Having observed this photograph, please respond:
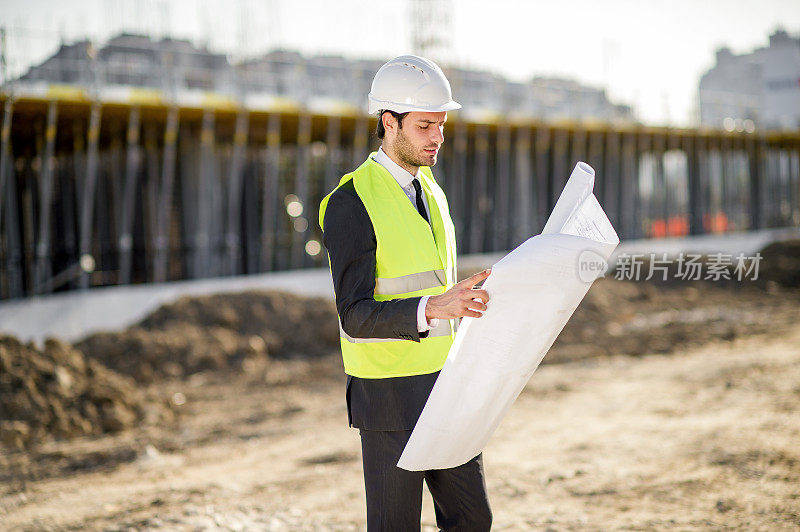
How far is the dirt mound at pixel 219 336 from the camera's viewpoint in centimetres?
900

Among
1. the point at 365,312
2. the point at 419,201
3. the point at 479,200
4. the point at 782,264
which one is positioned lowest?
the point at 782,264

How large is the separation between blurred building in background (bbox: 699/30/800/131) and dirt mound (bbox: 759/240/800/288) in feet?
12.9

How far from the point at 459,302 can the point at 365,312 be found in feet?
0.81

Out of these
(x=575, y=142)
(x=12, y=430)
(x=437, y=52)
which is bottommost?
(x=12, y=430)

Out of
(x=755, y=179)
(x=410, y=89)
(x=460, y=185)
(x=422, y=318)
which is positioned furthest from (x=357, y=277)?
(x=755, y=179)

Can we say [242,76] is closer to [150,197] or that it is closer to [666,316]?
[150,197]

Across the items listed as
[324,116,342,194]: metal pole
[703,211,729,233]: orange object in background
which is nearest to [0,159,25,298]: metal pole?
[324,116,342,194]: metal pole

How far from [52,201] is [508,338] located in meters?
14.0

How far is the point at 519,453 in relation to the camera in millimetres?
5180

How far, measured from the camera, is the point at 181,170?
13234 mm

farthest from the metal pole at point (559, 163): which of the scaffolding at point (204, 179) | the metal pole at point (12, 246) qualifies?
the metal pole at point (12, 246)

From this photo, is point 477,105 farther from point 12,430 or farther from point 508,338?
point 508,338

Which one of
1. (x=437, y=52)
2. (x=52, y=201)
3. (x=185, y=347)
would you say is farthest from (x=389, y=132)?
(x=437, y=52)

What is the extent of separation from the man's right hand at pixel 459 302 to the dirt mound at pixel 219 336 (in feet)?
24.7
